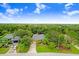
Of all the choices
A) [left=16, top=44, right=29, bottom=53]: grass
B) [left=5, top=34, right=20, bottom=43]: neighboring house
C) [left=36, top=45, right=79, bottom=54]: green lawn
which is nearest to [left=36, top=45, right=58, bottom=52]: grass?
[left=36, top=45, right=79, bottom=54]: green lawn

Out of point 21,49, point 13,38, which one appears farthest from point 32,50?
point 13,38

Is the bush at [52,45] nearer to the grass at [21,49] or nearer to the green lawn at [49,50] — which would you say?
the green lawn at [49,50]

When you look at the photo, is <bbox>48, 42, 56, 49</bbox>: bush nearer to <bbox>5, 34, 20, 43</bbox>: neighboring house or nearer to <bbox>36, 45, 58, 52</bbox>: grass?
<bbox>36, 45, 58, 52</bbox>: grass

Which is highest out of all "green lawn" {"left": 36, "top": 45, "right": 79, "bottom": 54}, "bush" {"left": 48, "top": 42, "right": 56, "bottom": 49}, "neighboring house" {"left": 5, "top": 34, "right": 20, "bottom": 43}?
"neighboring house" {"left": 5, "top": 34, "right": 20, "bottom": 43}

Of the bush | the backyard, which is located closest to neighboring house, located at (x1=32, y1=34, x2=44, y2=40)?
the backyard

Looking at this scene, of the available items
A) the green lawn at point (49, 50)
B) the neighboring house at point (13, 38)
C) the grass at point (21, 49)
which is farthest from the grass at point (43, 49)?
the neighboring house at point (13, 38)

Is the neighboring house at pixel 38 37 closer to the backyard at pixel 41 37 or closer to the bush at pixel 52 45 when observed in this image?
the backyard at pixel 41 37

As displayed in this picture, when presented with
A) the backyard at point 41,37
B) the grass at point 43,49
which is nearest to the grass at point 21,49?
the backyard at point 41,37

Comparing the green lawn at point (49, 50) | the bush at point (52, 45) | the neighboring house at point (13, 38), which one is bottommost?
the green lawn at point (49, 50)

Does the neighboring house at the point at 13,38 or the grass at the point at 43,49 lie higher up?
the neighboring house at the point at 13,38

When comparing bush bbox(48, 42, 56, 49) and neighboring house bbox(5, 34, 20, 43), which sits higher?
neighboring house bbox(5, 34, 20, 43)

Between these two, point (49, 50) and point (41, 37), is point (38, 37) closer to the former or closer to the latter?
point (41, 37)
